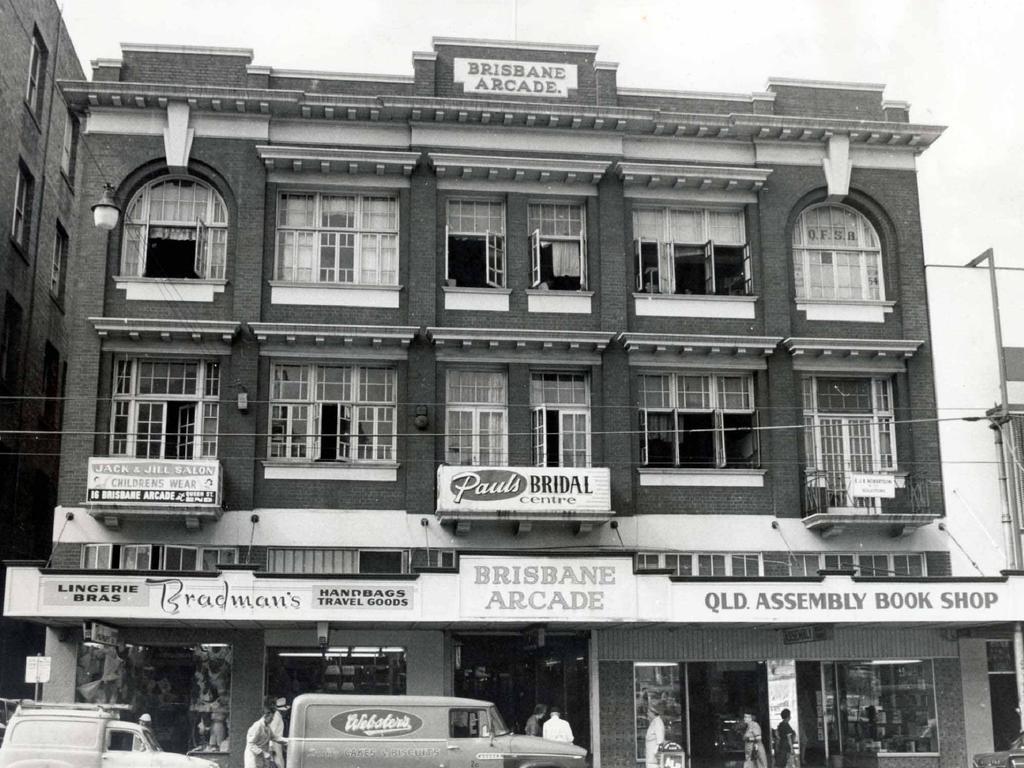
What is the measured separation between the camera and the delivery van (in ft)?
64.8

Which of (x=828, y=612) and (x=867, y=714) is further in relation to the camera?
(x=867, y=714)

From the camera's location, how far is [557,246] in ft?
98.5

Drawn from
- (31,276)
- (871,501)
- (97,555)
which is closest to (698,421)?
(871,501)

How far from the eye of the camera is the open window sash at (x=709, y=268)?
30156 mm

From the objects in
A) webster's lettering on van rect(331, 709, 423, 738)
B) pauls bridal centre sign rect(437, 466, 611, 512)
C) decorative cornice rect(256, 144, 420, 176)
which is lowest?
webster's lettering on van rect(331, 709, 423, 738)

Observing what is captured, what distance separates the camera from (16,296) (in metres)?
34.6

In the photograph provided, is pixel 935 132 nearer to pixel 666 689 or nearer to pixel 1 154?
pixel 666 689

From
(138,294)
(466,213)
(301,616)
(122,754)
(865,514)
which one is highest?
(466,213)

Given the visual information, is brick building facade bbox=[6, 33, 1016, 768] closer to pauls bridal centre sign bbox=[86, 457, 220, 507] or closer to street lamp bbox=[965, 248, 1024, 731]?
pauls bridal centre sign bbox=[86, 457, 220, 507]

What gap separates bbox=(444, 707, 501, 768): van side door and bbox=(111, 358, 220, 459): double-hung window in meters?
10.2

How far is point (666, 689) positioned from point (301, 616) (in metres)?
8.60

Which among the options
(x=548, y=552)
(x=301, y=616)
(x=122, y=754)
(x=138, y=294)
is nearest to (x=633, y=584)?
(x=548, y=552)

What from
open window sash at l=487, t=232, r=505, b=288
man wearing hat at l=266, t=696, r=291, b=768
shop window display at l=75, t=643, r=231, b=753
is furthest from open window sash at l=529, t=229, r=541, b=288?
man wearing hat at l=266, t=696, r=291, b=768

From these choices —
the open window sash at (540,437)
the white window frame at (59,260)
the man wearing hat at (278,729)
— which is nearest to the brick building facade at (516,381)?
the open window sash at (540,437)
